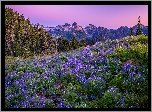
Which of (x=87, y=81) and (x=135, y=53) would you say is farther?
(x=135, y=53)

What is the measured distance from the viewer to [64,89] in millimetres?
8914

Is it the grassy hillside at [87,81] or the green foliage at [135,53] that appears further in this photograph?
the green foliage at [135,53]

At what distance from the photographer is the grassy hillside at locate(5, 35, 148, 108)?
803 cm

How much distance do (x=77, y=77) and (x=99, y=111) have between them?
2.25m

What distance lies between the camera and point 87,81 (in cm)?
912

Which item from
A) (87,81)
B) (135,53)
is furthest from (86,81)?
(135,53)

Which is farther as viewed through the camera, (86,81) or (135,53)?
(135,53)

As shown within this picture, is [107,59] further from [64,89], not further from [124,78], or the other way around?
[64,89]

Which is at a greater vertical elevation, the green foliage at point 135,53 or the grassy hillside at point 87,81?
the green foliage at point 135,53

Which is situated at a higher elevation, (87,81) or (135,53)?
(135,53)

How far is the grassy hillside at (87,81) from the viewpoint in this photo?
803 cm

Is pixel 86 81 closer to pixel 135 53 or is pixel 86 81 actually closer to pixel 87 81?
pixel 87 81

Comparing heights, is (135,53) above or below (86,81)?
above

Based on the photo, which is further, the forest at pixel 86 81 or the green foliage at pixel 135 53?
the green foliage at pixel 135 53
